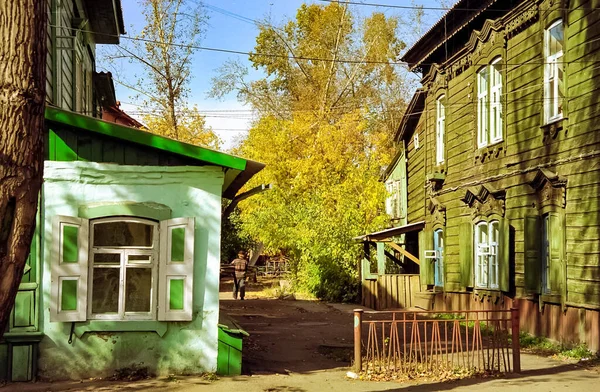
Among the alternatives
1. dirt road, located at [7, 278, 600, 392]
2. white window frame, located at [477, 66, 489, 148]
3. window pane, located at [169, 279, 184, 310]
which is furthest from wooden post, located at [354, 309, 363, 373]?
white window frame, located at [477, 66, 489, 148]

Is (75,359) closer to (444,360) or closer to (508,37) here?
(444,360)

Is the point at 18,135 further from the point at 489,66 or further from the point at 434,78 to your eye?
the point at 434,78

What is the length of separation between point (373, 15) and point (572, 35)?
3198 centimetres

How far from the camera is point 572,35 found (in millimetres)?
13789

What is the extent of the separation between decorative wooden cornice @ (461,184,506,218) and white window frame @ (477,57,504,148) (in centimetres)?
112

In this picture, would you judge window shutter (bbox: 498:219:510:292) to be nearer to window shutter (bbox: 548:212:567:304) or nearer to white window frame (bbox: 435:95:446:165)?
window shutter (bbox: 548:212:567:304)

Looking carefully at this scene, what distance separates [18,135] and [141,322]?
17.3 ft

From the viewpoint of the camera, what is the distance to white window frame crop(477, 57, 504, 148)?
57.0ft

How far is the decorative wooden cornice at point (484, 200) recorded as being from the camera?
1717 centimetres

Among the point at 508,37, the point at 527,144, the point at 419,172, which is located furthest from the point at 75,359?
the point at 419,172

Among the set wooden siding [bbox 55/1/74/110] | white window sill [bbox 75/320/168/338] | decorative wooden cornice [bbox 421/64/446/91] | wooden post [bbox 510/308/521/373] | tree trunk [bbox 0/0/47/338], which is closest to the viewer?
tree trunk [bbox 0/0/47/338]

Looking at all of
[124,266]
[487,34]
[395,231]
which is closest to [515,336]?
[124,266]

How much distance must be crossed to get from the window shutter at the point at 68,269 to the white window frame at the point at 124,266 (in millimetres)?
130

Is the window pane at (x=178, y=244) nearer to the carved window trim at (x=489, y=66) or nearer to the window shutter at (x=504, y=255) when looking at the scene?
the window shutter at (x=504, y=255)
